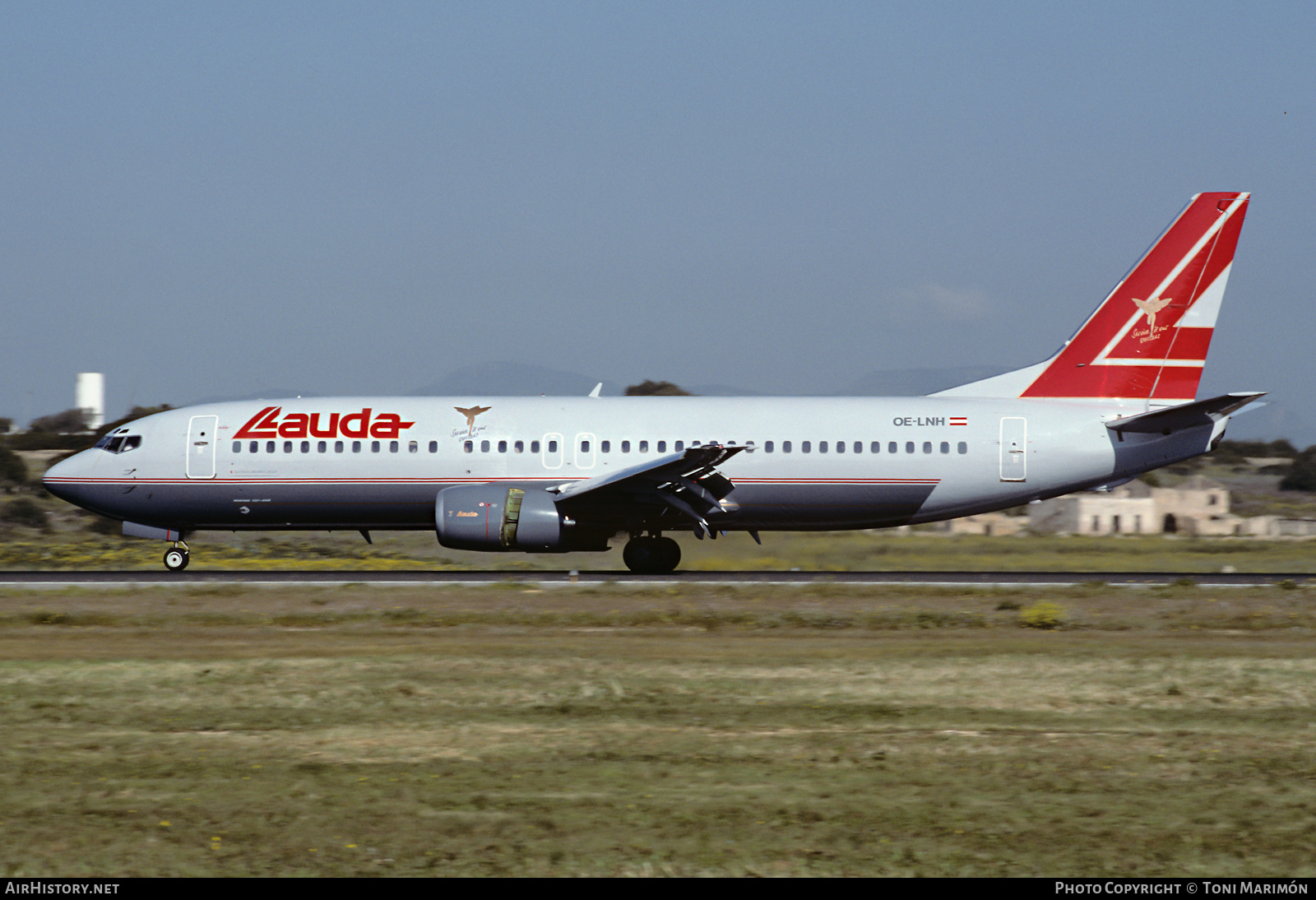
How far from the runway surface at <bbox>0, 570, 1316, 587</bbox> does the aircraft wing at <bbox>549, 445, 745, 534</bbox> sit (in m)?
1.45

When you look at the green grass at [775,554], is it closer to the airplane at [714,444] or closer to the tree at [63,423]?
the airplane at [714,444]

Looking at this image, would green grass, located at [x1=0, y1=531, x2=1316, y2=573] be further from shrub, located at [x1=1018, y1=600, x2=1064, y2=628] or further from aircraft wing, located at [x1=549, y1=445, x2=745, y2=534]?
shrub, located at [x1=1018, y1=600, x2=1064, y2=628]

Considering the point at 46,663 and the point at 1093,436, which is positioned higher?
the point at 1093,436

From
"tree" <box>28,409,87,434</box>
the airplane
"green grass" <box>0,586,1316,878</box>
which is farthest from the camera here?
"tree" <box>28,409,87,434</box>

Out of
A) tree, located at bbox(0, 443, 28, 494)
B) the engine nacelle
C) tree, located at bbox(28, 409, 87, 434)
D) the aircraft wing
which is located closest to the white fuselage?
the aircraft wing

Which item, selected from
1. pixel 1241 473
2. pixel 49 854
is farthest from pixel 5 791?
pixel 1241 473

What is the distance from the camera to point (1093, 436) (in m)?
26.7

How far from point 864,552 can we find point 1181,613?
1125 cm

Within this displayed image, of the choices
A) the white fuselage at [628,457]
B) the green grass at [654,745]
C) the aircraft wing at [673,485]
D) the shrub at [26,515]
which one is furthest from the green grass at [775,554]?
the green grass at [654,745]

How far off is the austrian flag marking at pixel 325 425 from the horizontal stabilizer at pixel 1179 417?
47.2ft

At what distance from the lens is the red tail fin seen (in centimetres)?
2745

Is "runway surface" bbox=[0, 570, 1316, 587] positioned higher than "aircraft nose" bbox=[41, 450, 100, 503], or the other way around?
"aircraft nose" bbox=[41, 450, 100, 503]
